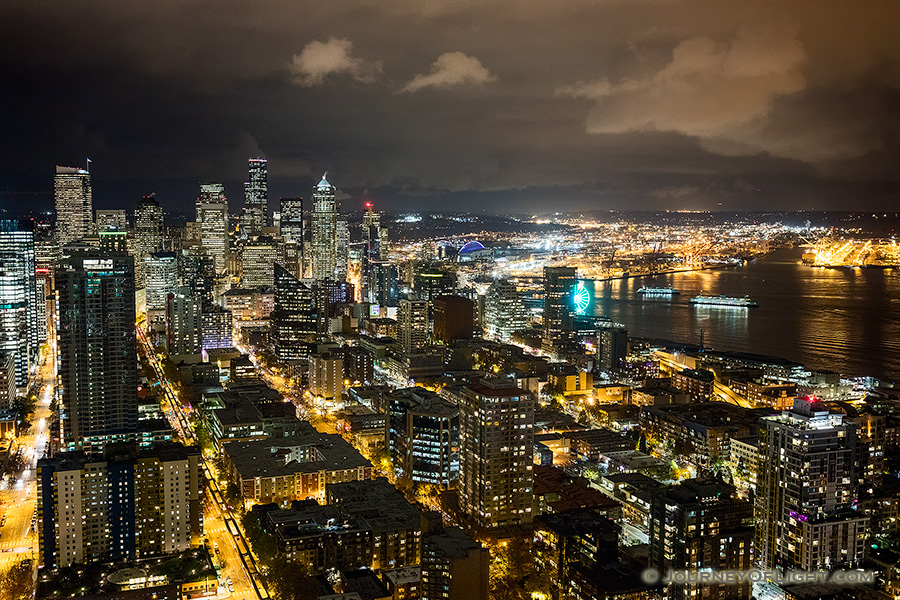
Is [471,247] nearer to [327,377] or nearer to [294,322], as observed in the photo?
[294,322]

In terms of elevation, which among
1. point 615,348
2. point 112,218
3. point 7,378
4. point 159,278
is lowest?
point 7,378

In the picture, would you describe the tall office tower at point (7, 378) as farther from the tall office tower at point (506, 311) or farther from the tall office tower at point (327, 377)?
the tall office tower at point (506, 311)

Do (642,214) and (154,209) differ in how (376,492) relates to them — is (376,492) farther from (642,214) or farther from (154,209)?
(642,214)

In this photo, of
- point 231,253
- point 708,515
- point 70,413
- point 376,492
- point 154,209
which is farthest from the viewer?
point 231,253

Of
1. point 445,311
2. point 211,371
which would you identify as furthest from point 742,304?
point 211,371

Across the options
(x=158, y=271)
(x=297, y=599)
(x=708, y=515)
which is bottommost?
(x=297, y=599)

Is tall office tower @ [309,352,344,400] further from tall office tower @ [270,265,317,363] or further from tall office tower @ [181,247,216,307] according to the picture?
tall office tower @ [181,247,216,307]

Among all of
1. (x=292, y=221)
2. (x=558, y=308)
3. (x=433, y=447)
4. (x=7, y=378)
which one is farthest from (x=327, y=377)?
(x=292, y=221)
